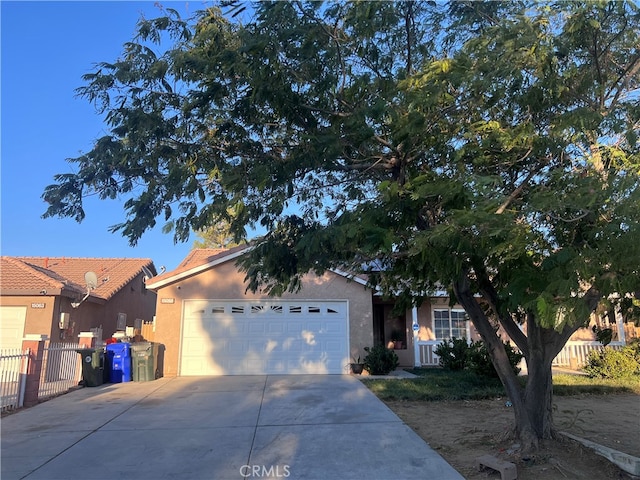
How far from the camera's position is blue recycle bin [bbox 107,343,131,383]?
13.8 metres

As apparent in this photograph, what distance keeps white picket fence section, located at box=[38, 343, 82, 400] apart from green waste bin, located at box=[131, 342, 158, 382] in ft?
4.74

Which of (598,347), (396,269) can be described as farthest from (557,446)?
(598,347)

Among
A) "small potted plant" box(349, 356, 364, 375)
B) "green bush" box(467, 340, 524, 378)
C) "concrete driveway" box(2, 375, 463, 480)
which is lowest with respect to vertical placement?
"concrete driveway" box(2, 375, 463, 480)

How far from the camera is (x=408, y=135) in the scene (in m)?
5.89

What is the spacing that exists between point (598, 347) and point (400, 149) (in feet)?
46.6

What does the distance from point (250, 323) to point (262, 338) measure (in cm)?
64

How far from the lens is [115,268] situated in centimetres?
2302

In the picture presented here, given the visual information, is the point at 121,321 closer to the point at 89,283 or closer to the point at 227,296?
the point at 89,283

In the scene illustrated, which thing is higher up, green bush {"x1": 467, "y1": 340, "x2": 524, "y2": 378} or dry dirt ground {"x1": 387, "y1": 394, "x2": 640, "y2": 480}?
green bush {"x1": 467, "y1": 340, "x2": 524, "y2": 378}

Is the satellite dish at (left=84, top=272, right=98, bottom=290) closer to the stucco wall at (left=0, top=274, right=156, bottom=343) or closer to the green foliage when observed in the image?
the stucco wall at (left=0, top=274, right=156, bottom=343)

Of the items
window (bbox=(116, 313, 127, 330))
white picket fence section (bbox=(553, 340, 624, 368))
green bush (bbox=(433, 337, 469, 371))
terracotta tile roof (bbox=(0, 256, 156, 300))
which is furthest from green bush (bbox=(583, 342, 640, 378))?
window (bbox=(116, 313, 127, 330))

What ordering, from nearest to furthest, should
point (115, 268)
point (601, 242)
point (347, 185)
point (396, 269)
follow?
point (601, 242) < point (396, 269) < point (347, 185) < point (115, 268)

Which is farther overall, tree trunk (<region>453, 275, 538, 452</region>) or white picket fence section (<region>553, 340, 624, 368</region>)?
white picket fence section (<region>553, 340, 624, 368</region>)

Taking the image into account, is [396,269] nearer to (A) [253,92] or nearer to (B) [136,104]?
(A) [253,92]
